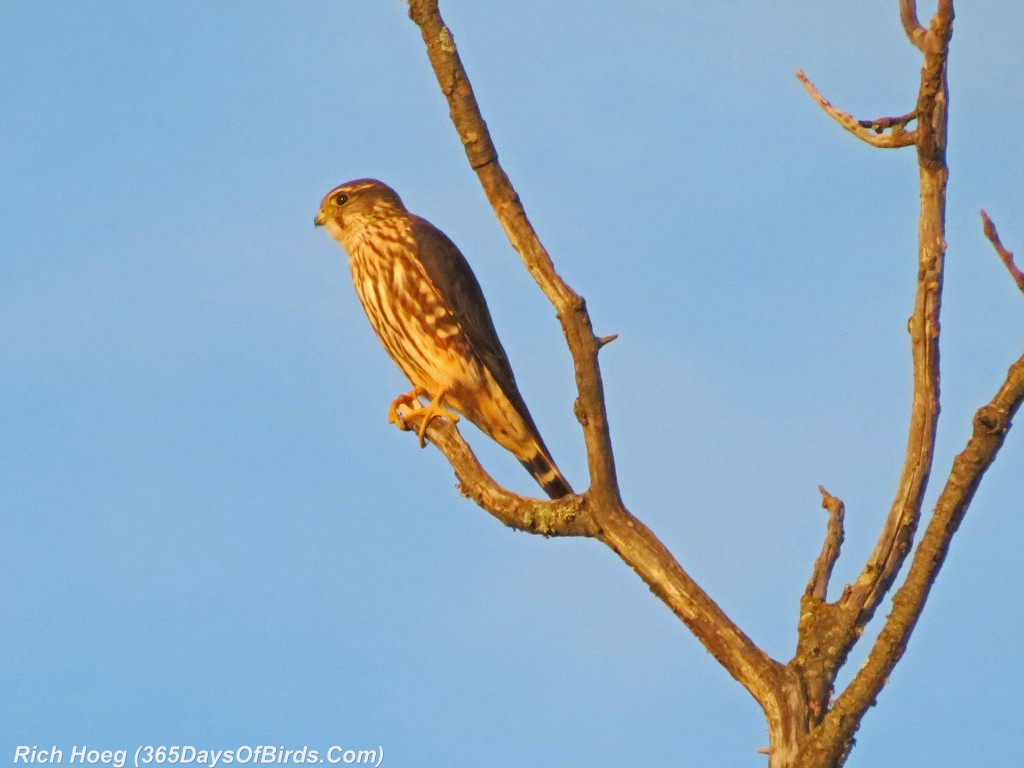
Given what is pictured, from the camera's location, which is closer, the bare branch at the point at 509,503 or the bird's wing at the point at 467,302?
the bare branch at the point at 509,503

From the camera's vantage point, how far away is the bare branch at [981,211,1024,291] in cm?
327

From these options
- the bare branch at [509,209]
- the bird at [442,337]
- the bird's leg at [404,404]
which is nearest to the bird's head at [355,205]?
the bird at [442,337]

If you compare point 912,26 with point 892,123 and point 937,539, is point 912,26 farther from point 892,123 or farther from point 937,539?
point 937,539

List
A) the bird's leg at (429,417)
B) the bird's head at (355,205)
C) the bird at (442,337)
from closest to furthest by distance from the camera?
1. the bird's leg at (429,417)
2. the bird at (442,337)
3. the bird's head at (355,205)

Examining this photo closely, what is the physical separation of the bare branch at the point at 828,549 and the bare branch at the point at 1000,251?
1028 millimetres

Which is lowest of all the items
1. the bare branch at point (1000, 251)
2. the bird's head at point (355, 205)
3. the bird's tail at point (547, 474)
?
the bare branch at point (1000, 251)

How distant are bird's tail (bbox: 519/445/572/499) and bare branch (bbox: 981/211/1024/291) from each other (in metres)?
2.63

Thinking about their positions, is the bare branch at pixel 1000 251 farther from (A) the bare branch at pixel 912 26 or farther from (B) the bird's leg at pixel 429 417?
(B) the bird's leg at pixel 429 417

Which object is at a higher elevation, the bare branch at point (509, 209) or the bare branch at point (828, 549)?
the bare branch at point (509, 209)

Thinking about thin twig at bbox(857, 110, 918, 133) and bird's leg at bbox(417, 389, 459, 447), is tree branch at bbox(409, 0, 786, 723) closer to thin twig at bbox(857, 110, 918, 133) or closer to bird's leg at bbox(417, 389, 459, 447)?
thin twig at bbox(857, 110, 918, 133)

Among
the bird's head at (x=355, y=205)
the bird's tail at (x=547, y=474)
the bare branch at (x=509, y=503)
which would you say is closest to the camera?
the bare branch at (x=509, y=503)

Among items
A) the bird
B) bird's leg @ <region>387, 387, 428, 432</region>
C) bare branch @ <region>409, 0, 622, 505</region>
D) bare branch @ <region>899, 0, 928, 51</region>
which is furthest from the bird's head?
bare branch @ <region>899, 0, 928, 51</region>

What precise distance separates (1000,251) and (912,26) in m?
0.69

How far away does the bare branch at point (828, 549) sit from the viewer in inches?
151
